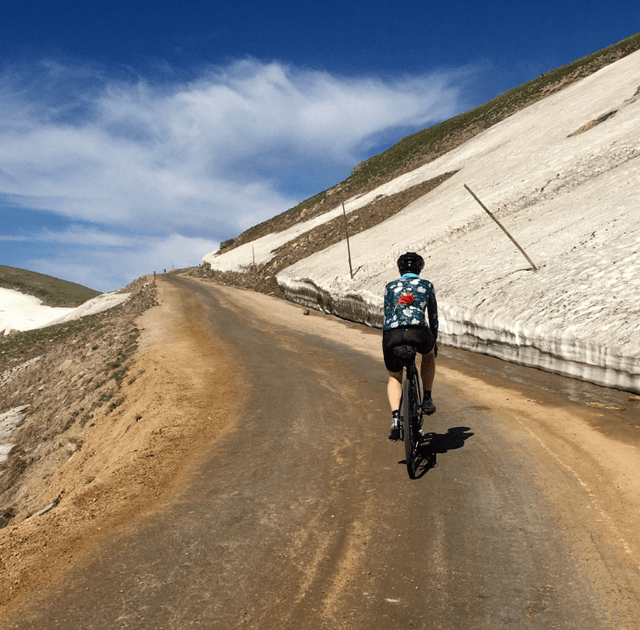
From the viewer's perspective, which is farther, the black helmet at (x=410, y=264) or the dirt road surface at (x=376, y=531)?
the black helmet at (x=410, y=264)

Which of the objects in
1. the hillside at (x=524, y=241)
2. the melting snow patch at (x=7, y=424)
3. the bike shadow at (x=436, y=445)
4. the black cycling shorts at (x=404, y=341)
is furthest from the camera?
the melting snow patch at (x=7, y=424)

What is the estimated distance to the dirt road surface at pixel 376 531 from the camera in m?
3.41

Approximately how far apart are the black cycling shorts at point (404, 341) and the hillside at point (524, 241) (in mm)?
5434

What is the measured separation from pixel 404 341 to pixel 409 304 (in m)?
0.44

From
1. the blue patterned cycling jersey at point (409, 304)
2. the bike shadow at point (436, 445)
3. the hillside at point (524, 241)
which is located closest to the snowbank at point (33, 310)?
the hillside at point (524, 241)

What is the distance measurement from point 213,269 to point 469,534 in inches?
2348

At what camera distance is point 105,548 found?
173 inches

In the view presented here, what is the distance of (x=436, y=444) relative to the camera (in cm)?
664

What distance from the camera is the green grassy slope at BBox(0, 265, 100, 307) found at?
74.8 m

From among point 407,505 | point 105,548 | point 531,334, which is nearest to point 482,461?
point 407,505

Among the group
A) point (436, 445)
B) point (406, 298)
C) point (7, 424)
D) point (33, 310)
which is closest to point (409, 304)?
point (406, 298)

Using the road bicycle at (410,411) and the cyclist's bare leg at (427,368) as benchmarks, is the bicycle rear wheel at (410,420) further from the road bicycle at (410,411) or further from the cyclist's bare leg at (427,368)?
the cyclist's bare leg at (427,368)

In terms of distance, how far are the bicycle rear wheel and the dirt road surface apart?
0.80ft

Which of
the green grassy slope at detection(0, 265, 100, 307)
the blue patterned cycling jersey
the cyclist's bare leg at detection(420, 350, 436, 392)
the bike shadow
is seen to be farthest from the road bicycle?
the green grassy slope at detection(0, 265, 100, 307)
